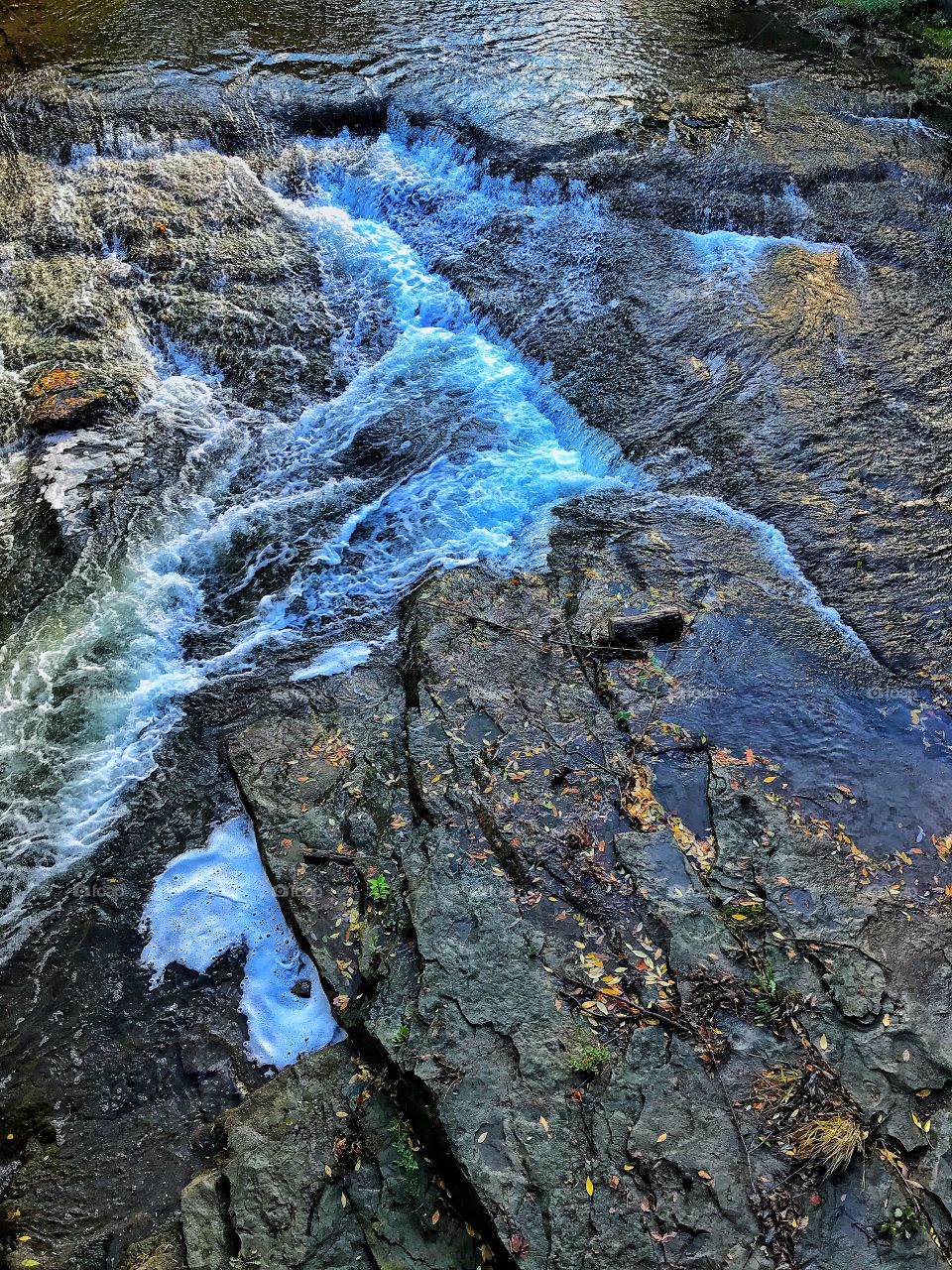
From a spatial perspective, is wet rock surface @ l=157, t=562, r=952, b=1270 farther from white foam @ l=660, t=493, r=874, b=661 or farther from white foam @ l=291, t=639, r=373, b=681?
white foam @ l=660, t=493, r=874, b=661

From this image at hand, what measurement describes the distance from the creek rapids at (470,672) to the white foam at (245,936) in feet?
0.10

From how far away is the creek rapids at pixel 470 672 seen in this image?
14.3 ft

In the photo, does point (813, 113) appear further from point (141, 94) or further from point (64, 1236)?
point (64, 1236)

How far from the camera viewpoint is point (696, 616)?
23.4ft

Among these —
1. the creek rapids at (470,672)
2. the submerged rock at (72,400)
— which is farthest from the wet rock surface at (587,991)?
the submerged rock at (72,400)

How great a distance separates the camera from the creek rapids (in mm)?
4344

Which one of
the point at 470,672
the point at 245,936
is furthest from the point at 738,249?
the point at 245,936

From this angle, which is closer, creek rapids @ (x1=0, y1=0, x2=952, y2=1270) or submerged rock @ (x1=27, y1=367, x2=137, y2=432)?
creek rapids @ (x1=0, y1=0, x2=952, y2=1270)

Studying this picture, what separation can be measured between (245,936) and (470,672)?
8.68 feet

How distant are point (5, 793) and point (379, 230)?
9972mm

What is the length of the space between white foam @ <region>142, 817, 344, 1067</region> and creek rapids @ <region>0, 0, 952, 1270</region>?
0.03 m

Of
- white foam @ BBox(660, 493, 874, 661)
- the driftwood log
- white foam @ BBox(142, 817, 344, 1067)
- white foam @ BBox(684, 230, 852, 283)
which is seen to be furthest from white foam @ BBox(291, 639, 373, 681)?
white foam @ BBox(684, 230, 852, 283)

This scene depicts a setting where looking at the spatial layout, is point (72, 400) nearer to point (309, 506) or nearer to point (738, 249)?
point (309, 506)

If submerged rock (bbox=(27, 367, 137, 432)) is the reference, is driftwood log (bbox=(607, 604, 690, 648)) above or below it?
below
